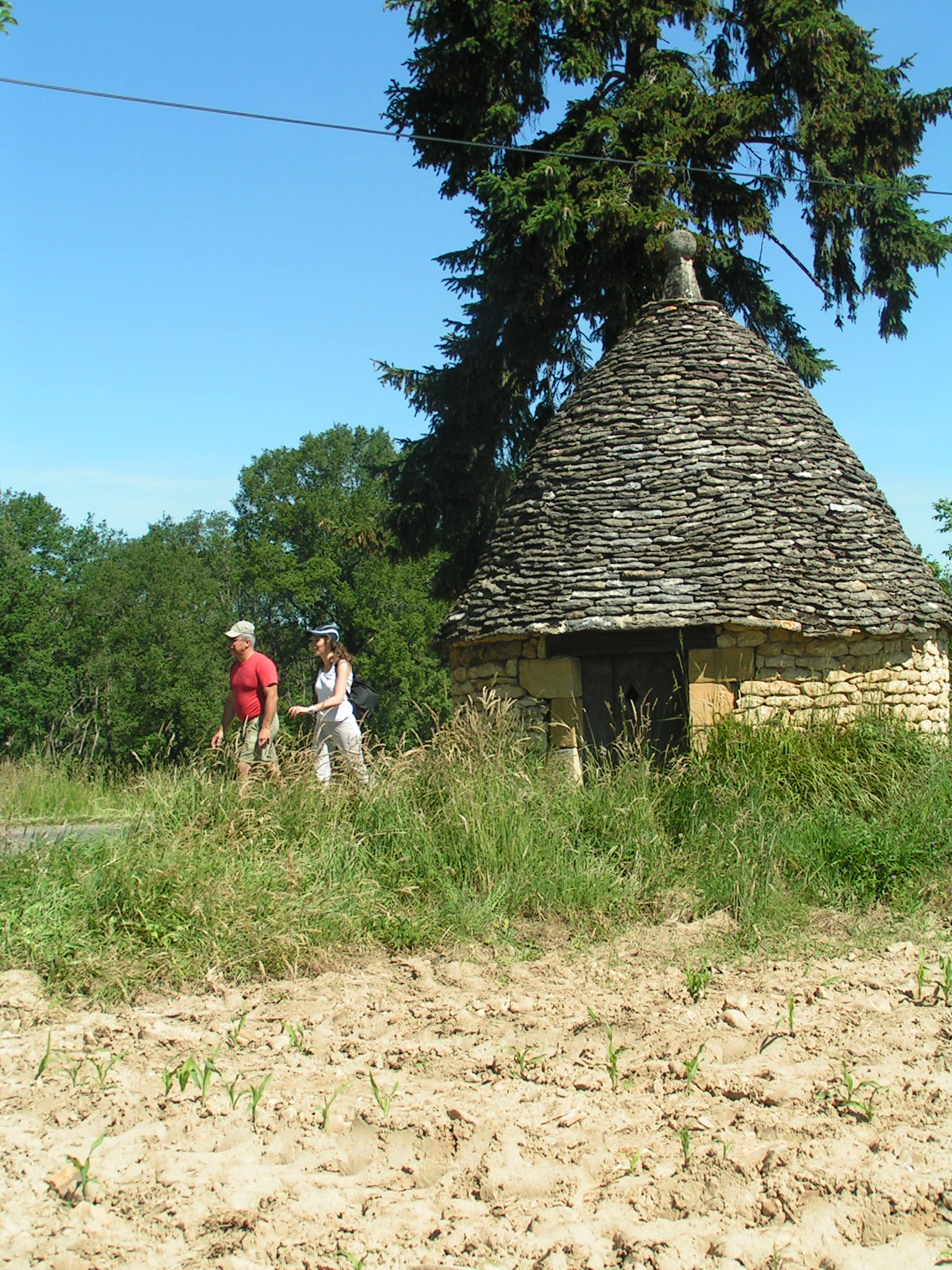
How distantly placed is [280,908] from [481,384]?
10679 millimetres

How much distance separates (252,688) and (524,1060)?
3738 mm

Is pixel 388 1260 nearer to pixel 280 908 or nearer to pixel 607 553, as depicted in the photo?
pixel 280 908

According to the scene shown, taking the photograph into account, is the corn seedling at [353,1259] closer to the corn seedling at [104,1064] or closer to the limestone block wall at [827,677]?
the corn seedling at [104,1064]

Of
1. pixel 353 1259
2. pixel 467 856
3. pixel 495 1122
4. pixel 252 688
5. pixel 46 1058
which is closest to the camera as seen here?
pixel 353 1259

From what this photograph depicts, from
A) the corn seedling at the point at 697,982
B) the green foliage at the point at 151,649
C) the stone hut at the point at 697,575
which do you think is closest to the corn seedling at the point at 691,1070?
the corn seedling at the point at 697,982

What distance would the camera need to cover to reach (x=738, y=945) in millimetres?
4789

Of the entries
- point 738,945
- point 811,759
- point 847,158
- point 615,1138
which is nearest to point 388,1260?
point 615,1138

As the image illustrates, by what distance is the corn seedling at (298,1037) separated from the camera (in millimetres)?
3789

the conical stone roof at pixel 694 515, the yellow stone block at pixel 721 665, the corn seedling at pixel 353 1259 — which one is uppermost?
the conical stone roof at pixel 694 515

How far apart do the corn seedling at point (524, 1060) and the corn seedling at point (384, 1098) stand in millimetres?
453

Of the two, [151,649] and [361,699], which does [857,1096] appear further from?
[151,649]

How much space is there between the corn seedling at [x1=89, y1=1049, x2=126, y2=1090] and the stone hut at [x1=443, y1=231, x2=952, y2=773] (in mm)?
4421

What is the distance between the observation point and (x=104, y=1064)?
3615 millimetres

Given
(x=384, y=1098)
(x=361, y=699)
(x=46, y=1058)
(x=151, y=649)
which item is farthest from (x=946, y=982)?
(x=151, y=649)
